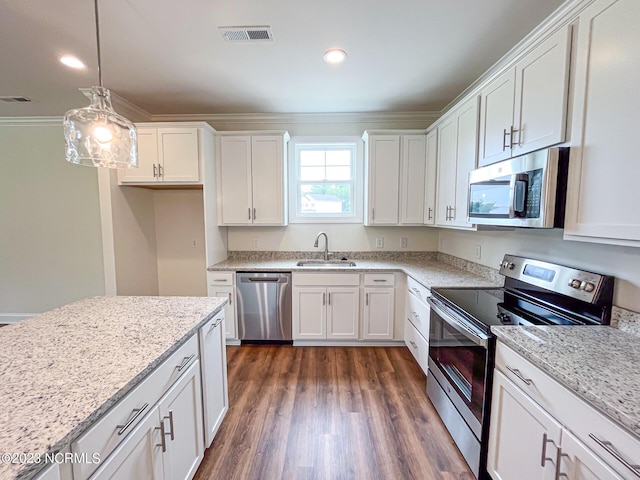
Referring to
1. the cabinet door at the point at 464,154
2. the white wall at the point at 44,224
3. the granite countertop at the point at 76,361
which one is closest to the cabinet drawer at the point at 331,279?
the cabinet door at the point at 464,154

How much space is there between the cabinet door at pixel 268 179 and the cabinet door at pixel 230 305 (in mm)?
846

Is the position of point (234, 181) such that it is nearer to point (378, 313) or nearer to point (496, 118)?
point (378, 313)

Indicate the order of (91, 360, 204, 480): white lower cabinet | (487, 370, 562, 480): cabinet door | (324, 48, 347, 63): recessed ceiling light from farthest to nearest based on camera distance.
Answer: (324, 48, 347, 63): recessed ceiling light < (487, 370, 562, 480): cabinet door < (91, 360, 204, 480): white lower cabinet

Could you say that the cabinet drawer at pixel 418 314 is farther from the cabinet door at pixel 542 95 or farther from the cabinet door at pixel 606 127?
the cabinet door at pixel 542 95

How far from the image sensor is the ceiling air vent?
1.82 m

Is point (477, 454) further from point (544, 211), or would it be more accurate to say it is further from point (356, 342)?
point (356, 342)

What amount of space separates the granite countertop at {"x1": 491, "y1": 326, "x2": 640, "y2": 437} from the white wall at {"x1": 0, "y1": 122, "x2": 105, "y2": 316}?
15.1 ft

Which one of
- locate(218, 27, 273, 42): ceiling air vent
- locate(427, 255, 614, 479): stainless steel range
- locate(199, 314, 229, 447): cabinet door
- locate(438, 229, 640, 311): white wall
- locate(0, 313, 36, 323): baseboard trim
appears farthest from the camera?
locate(0, 313, 36, 323): baseboard trim

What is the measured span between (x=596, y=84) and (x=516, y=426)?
60.5 inches

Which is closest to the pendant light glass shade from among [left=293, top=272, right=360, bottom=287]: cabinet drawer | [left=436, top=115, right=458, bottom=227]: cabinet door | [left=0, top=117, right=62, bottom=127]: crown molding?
[left=293, top=272, right=360, bottom=287]: cabinet drawer

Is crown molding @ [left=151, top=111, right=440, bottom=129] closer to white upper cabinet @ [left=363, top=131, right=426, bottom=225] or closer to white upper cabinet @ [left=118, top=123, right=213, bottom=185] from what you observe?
white upper cabinet @ [left=363, top=131, right=426, bottom=225]

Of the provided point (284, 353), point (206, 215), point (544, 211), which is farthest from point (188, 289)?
point (544, 211)

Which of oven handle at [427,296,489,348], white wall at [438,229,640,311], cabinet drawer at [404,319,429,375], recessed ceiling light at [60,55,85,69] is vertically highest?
recessed ceiling light at [60,55,85,69]

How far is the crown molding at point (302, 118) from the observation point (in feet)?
10.9
